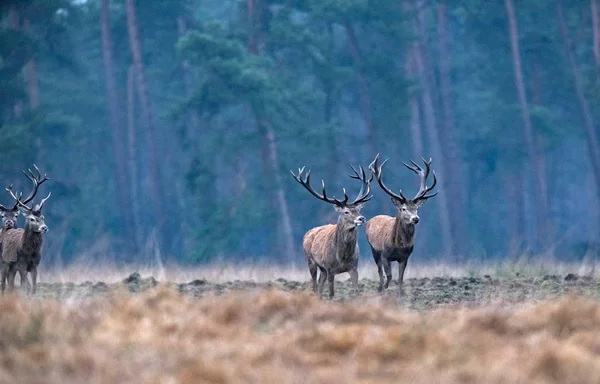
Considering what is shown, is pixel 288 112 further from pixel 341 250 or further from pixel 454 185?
pixel 341 250

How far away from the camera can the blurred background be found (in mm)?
34312

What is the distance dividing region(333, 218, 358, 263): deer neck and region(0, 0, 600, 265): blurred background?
1980 centimetres

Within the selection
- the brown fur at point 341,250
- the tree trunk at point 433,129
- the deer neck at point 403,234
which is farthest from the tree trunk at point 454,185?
the brown fur at point 341,250

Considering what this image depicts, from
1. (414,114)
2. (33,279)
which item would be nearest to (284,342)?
(33,279)

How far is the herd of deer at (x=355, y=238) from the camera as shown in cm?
1362

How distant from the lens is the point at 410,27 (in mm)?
36562

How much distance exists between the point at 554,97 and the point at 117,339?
3374 cm

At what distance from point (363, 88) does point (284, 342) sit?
29875mm

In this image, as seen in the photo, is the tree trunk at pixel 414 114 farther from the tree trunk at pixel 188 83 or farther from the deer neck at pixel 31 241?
the deer neck at pixel 31 241

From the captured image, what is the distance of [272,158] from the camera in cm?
3438

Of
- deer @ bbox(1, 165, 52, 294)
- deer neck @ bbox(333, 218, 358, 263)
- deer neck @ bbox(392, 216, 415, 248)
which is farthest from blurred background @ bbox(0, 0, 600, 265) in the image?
deer neck @ bbox(333, 218, 358, 263)

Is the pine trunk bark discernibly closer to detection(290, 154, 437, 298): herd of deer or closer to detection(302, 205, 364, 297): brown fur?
detection(290, 154, 437, 298): herd of deer

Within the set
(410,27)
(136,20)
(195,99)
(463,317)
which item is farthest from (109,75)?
(463,317)

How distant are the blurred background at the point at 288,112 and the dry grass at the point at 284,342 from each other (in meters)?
24.2
